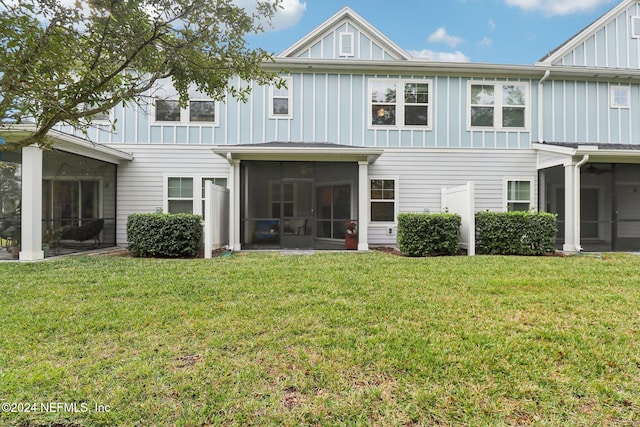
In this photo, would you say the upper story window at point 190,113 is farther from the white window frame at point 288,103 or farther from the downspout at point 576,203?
the downspout at point 576,203

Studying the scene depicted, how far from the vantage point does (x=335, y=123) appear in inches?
401

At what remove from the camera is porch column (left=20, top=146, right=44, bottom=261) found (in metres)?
7.03

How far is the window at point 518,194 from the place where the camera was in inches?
406

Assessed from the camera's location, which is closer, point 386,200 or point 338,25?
point 386,200

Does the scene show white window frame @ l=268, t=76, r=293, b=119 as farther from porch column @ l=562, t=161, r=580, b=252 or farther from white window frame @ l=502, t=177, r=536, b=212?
porch column @ l=562, t=161, r=580, b=252

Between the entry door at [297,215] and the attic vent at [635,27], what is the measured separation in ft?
37.4

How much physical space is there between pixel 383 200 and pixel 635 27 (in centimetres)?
982

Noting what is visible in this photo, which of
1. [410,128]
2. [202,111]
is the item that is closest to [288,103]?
[202,111]

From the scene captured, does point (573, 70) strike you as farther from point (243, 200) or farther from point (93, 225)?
point (93, 225)

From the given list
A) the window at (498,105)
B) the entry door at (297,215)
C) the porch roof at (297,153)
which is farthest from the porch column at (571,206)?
the entry door at (297,215)

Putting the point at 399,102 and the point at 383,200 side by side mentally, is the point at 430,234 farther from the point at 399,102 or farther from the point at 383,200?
the point at 399,102

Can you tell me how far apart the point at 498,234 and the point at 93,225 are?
10784mm

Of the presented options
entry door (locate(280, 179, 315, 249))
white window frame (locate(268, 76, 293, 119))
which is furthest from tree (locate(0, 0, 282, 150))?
white window frame (locate(268, 76, 293, 119))

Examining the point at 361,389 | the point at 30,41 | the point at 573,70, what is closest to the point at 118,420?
the point at 361,389
